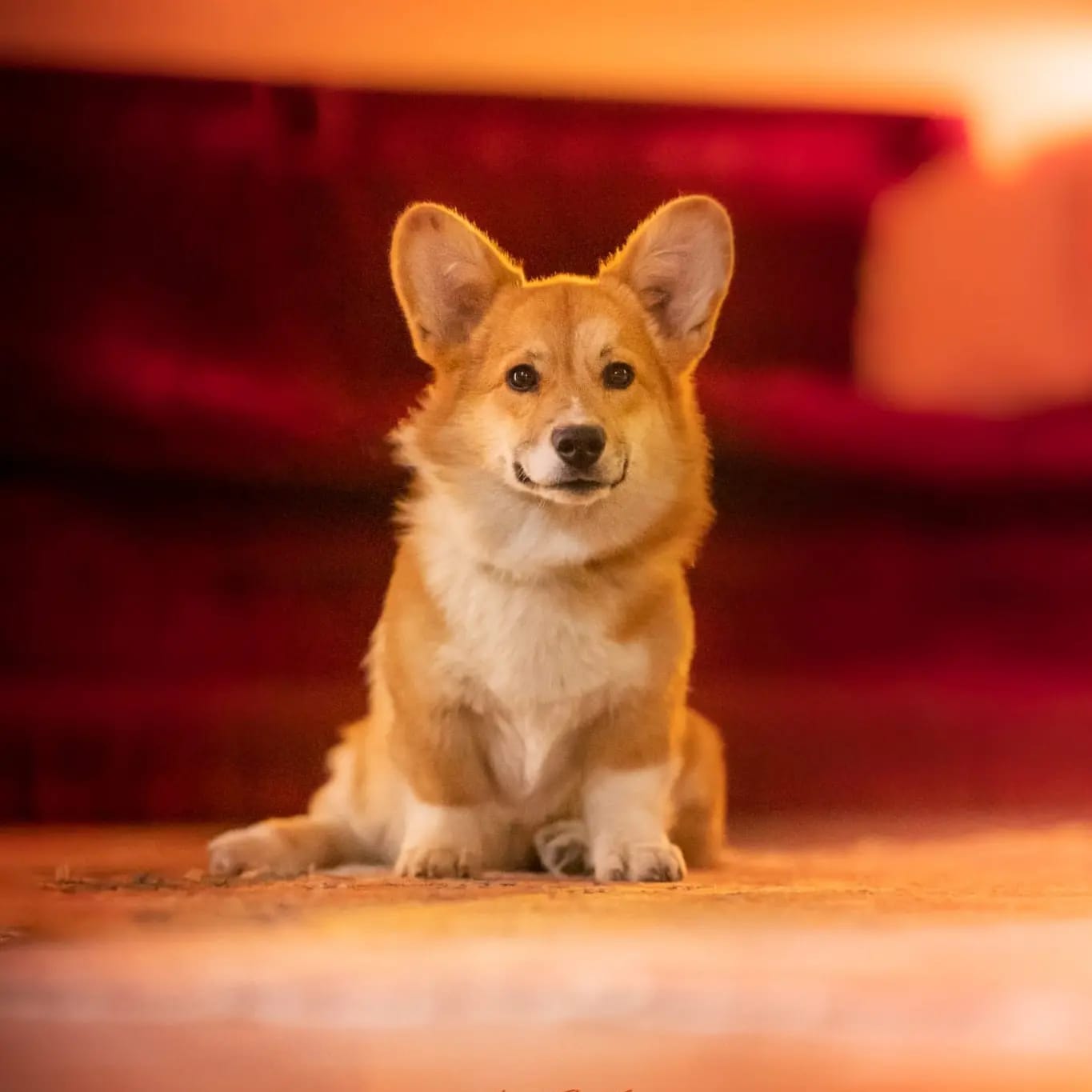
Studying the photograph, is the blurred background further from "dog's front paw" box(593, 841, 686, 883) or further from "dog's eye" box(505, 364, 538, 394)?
"dog's front paw" box(593, 841, 686, 883)

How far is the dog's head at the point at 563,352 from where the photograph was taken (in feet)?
4.56

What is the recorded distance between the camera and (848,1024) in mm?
1081

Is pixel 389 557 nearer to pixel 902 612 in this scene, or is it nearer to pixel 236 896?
pixel 236 896

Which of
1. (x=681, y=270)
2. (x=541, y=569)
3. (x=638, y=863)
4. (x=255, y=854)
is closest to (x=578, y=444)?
(x=541, y=569)

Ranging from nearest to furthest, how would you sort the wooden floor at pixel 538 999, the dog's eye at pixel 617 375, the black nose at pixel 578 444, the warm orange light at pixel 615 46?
the wooden floor at pixel 538 999, the black nose at pixel 578 444, the dog's eye at pixel 617 375, the warm orange light at pixel 615 46

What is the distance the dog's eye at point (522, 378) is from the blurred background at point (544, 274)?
0.21 m

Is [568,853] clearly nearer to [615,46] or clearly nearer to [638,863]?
[638,863]

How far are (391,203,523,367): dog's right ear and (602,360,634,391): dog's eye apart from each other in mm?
146

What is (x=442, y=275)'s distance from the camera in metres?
1.45

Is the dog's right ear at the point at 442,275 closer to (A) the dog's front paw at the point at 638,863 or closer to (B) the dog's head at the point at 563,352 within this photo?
(B) the dog's head at the point at 563,352

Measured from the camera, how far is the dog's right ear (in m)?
1.43

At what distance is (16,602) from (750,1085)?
1.15 m

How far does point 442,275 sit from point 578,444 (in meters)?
0.27

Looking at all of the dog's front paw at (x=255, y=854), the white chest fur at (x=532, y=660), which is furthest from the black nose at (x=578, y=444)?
the dog's front paw at (x=255, y=854)
